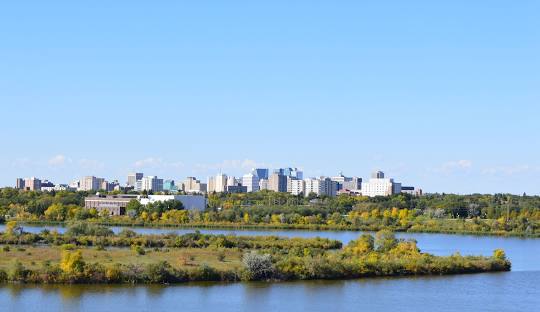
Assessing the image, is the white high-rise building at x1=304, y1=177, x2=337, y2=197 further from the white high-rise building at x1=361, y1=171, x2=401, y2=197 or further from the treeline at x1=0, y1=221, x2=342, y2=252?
the treeline at x1=0, y1=221, x2=342, y2=252

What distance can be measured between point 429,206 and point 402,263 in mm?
62025

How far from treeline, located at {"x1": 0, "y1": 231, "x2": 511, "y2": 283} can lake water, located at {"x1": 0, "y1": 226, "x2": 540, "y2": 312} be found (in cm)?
57

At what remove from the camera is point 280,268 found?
32.6 metres

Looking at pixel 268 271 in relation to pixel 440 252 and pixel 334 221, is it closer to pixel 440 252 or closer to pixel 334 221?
pixel 440 252

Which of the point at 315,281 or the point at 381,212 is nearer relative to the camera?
the point at 315,281

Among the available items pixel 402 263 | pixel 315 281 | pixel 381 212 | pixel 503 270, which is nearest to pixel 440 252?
pixel 503 270

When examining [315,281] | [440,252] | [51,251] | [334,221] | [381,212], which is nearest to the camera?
[315,281]

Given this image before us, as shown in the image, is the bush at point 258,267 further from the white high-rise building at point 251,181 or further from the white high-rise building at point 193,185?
the white high-rise building at point 251,181

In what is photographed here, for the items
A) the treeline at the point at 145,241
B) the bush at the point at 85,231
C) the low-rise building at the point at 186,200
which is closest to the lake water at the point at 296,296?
the treeline at the point at 145,241

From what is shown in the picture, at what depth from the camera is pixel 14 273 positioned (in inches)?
1172

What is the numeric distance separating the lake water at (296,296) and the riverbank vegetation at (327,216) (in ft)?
127

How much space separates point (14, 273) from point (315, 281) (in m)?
10.1

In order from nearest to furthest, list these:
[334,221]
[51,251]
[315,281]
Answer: [315,281] → [51,251] → [334,221]

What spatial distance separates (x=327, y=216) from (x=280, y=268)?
52.1 metres
